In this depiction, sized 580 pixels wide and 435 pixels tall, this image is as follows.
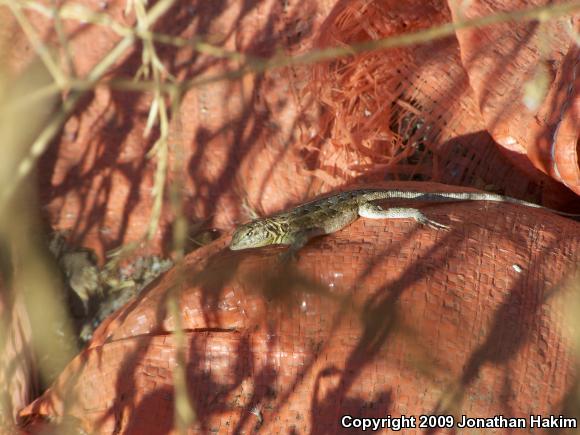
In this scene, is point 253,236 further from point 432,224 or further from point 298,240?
point 432,224

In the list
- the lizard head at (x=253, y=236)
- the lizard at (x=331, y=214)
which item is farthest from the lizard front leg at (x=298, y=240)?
the lizard head at (x=253, y=236)

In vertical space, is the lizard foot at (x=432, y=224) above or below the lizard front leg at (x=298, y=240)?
below

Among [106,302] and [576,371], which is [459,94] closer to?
[576,371]

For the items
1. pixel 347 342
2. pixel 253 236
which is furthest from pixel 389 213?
pixel 347 342

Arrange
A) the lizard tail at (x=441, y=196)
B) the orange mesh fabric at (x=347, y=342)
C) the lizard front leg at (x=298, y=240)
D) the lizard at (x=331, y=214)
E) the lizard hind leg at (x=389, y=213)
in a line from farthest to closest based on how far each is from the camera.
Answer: the lizard tail at (x=441, y=196), the lizard at (x=331, y=214), the lizard hind leg at (x=389, y=213), the lizard front leg at (x=298, y=240), the orange mesh fabric at (x=347, y=342)

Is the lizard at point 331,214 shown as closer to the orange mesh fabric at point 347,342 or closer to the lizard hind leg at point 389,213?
the lizard hind leg at point 389,213

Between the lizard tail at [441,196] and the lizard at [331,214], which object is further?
the lizard tail at [441,196]

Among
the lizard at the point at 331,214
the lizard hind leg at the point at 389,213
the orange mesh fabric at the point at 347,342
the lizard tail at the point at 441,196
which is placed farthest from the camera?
the lizard tail at the point at 441,196

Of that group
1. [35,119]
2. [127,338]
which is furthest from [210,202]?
[127,338]

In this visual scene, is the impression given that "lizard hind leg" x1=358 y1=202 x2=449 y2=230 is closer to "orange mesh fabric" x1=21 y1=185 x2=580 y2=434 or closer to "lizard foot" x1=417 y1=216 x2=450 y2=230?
"lizard foot" x1=417 y1=216 x2=450 y2=230
